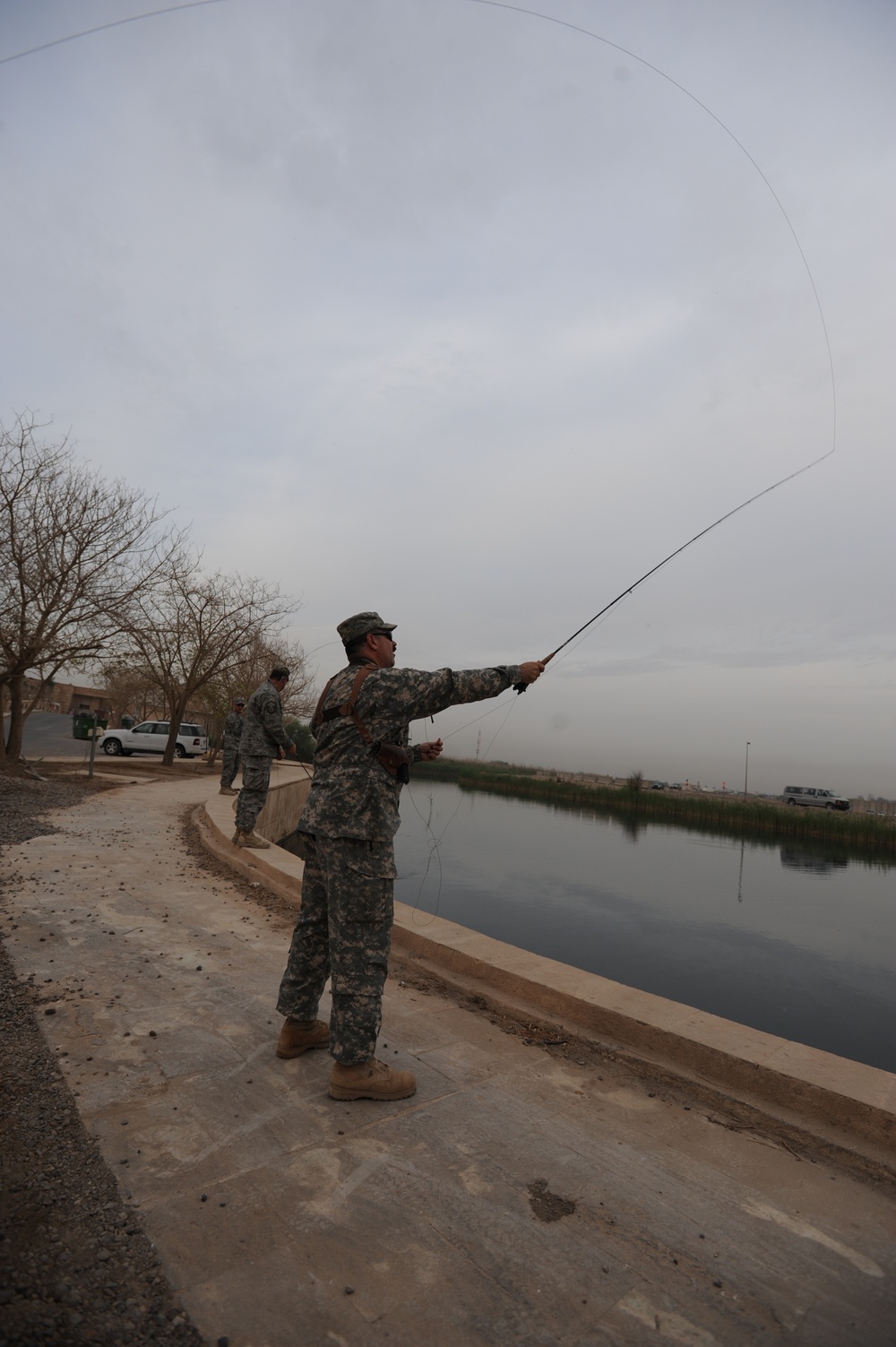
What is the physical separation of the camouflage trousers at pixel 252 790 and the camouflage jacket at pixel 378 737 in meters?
5.10

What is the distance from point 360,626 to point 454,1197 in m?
2.06

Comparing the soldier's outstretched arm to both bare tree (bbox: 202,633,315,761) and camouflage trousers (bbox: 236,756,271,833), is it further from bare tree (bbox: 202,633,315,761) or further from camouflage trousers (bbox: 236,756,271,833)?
bare tree (bbox: 202,633,315,761)

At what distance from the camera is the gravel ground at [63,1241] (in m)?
1.54

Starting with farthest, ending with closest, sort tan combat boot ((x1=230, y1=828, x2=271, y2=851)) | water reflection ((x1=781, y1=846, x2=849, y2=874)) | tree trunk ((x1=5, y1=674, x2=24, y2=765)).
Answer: water reflection ((x1=781, y1=846, x2=849, y2=874)) → tree trunk ((x1=5, y1=674, x2=24, y2=765)) → tan combat boot ((x1=230, y1=828, x2=271, y2=851))

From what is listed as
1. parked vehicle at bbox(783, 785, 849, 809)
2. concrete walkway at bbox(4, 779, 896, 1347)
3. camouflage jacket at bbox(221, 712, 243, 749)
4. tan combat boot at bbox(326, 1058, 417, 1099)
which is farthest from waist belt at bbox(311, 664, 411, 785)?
parked vehicle at bbox(783, 785, 849, 809)

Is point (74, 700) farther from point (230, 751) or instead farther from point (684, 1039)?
point (684, 1039)

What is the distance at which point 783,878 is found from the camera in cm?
1927

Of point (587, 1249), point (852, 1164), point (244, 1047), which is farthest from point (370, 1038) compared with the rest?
point (852, 1164)

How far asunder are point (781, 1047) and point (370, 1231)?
1985mm

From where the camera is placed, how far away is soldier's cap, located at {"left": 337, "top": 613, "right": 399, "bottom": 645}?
312cm

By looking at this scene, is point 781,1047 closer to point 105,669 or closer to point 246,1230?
point 246,1230

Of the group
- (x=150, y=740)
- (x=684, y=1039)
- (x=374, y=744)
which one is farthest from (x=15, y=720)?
(x=684, y=1039)

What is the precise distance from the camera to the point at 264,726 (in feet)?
25.3

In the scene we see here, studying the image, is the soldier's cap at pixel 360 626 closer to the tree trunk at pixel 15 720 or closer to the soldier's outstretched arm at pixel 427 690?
the soldier's outstretched arm at pixel 427 690
